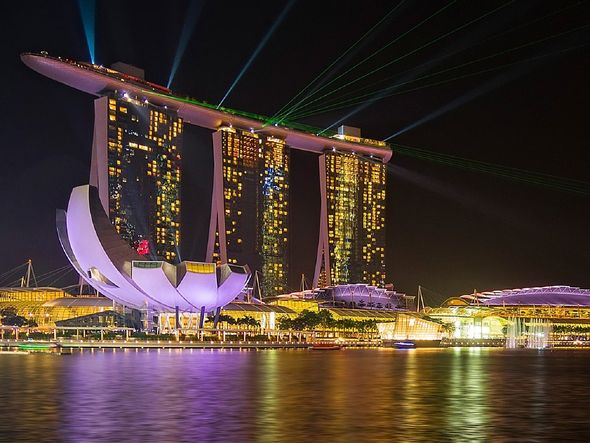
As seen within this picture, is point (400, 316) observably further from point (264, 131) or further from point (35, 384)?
point (35, 384)

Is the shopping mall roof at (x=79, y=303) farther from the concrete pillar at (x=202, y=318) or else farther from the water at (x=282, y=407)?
the water at (x=282, y=407)

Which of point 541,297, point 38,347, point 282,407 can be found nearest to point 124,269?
point 38,347

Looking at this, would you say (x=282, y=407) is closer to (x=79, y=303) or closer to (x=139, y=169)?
(x=79, y=303)

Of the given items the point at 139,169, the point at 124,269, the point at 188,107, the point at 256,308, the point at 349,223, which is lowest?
the point at 256,308

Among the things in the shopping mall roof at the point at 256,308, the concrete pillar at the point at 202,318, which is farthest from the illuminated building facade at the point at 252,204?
the concrete pillar at the point at 202,318

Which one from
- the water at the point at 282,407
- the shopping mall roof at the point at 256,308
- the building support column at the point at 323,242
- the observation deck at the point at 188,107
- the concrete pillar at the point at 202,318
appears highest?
the observation deck at the point at 188,107

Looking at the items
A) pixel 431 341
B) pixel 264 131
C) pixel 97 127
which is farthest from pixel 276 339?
pixel 264 131

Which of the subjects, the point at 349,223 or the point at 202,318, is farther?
the point at 349,223

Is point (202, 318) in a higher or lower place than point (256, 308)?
lower
